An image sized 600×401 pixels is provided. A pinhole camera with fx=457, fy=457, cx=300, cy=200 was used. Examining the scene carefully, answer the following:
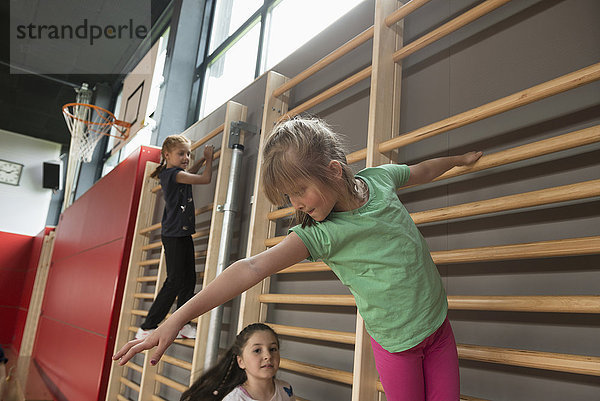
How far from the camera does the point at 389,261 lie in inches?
38.6

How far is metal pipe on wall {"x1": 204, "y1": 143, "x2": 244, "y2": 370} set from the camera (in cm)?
222

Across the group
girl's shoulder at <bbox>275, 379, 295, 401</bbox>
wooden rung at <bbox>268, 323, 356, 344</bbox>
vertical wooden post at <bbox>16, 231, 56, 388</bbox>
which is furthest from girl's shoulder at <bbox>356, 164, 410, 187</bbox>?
vertical wooden post at <bbox>16, 231, 56, 388</bbox>

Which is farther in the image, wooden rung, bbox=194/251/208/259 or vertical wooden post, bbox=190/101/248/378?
wooden rung, bbox=194/251/208/259

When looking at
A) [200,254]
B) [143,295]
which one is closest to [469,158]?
[200,254]

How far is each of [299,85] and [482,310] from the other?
4.75 feet

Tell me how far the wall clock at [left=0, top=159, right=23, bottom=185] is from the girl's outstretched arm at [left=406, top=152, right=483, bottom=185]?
9.93m

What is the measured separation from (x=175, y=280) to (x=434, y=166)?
171 centimetres

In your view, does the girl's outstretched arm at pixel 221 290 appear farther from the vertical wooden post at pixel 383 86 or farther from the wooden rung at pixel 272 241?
the wooden rung at pixel 272 241

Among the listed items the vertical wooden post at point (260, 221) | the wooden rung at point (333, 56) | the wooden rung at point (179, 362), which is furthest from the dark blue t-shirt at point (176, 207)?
the wooden rung at point (333, 56)

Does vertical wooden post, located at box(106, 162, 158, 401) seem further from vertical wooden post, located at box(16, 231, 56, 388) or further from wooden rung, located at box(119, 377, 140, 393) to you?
vertical wooden post, located at box(16, 231, 56, 388)

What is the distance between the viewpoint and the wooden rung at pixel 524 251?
98 centimetres

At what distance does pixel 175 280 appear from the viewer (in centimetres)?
250

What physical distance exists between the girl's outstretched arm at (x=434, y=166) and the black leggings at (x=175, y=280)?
164 centimetres

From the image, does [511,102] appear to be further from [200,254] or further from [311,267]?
[200,254]
